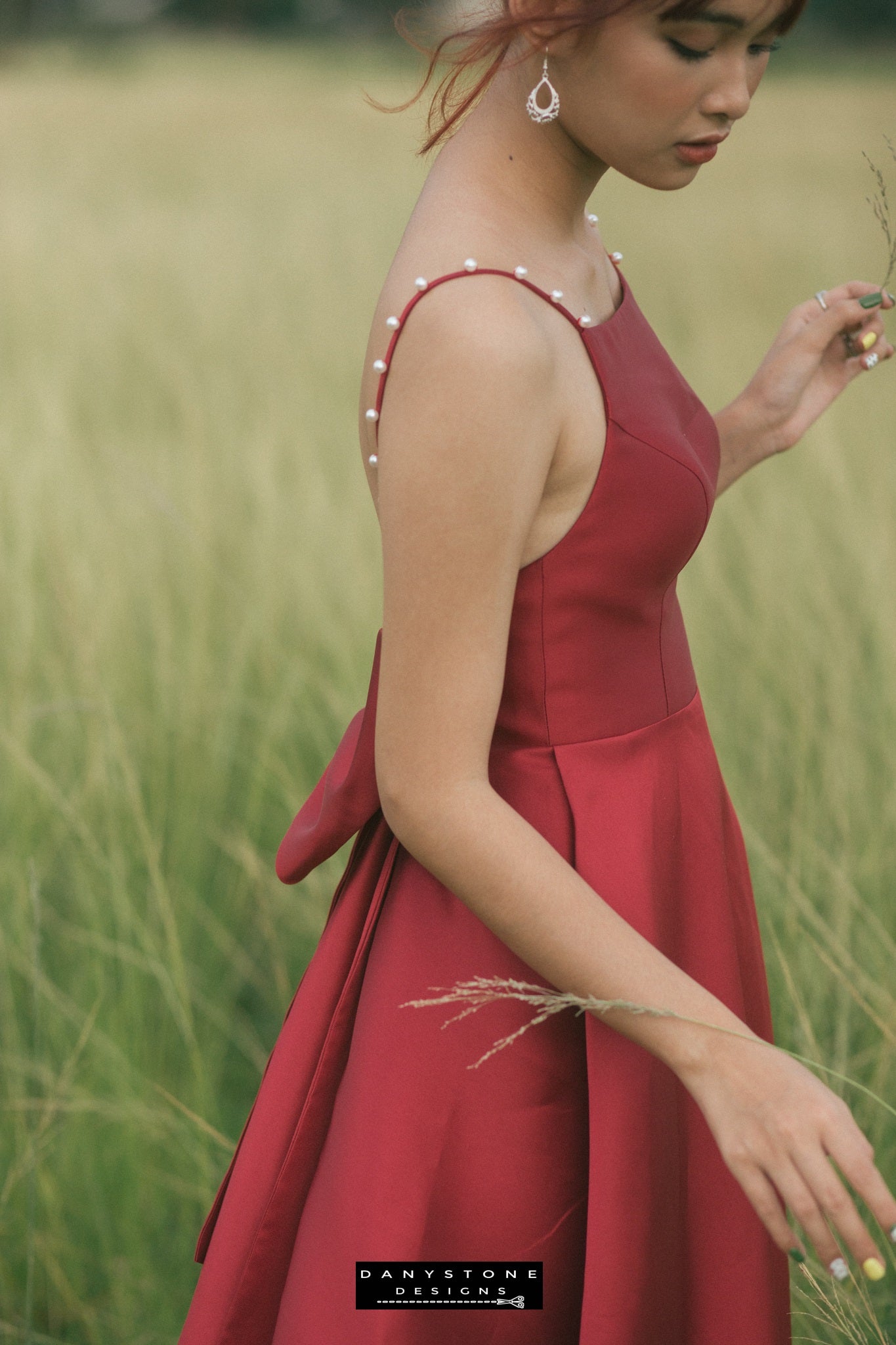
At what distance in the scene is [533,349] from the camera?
2.92 ft

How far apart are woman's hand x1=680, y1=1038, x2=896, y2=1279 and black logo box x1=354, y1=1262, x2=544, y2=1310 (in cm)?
30

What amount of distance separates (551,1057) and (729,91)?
31.5 inches

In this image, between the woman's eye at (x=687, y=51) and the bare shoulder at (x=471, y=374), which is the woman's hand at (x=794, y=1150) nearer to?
the bare shoulder at (x=471, y=374)

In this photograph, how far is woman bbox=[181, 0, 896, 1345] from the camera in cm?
89

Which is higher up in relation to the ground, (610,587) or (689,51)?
(689,51)

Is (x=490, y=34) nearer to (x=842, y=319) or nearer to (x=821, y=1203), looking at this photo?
(x=842, y=319)

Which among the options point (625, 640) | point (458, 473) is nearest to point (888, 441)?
point (625, 640)

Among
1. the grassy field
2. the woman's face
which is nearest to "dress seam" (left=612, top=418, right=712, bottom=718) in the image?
the woman's face

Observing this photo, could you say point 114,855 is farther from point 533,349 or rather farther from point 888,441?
point 888,441

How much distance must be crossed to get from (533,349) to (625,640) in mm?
303

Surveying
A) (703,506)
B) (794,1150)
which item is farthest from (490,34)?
(794,1150)

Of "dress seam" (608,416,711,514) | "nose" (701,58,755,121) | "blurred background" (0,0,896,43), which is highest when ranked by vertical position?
"blurred background" (0,0,896,43)

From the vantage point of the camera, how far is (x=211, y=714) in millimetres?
2494

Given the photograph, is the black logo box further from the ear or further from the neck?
the ear
